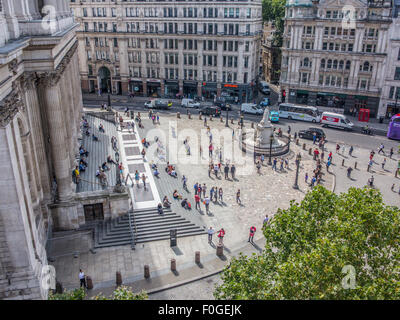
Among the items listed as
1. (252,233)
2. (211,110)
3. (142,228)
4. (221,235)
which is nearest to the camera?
(221,235)

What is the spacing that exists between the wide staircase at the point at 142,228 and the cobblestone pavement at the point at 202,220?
26.4 inches

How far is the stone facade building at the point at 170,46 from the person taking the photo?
72.5 m

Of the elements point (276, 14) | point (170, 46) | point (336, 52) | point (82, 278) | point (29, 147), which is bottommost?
point (82, 278)

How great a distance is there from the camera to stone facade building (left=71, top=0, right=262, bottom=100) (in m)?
72.5

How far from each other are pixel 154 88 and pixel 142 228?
5414 cm

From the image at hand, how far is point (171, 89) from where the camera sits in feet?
265

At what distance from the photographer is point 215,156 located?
1929 inches

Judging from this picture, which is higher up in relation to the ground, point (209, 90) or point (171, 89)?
point (209, 90)

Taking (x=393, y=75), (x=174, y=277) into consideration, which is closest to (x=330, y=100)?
(x=393, y=75)

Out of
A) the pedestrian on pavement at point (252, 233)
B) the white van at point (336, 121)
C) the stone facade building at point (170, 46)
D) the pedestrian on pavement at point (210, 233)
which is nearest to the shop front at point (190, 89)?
the stone facade building at point (170, 46)

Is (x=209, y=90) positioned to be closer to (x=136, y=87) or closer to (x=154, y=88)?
(x=154, y=88)

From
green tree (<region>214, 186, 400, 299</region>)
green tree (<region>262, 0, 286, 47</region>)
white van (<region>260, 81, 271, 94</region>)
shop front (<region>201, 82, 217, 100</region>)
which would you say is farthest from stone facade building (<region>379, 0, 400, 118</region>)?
green tree (<region>214, 186, 400, 299</region>)
